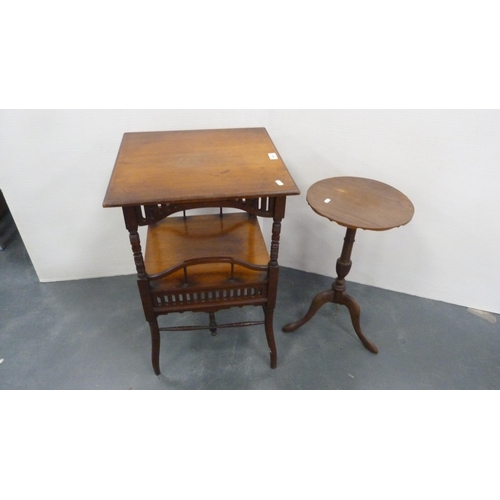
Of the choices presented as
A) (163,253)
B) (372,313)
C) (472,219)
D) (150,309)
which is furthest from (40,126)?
(472,219)

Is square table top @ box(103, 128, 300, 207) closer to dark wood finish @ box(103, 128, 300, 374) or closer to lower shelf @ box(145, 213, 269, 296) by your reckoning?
dark wood finish @ box(103, 128, 300, 374)

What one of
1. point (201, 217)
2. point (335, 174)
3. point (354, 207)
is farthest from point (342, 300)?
point (201, 217)

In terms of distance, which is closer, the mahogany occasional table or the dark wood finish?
the dark wood finish

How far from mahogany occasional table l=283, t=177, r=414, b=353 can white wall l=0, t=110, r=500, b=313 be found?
355 millimetres

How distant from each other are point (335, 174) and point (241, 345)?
1.17 metres

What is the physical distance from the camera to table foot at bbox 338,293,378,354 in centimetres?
192

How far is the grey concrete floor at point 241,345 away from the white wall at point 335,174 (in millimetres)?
208

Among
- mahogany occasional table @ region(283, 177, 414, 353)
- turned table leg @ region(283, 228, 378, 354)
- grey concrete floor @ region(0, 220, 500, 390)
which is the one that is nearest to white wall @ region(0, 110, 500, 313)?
grey concrete floor @ region(0, 220, 500, 390)

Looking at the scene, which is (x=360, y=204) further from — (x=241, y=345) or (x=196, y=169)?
(x=241, y=345)

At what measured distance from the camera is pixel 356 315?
1929 millimetres

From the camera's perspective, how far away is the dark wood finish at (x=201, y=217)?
1223 millimetres

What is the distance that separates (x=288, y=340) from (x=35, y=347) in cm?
145

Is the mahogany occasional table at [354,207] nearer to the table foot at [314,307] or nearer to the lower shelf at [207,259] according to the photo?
the table foot at [314,307]

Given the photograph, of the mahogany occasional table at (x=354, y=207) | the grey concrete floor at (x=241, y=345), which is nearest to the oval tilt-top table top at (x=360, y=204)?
the mahogany occasional table at (x=354, y=207)
